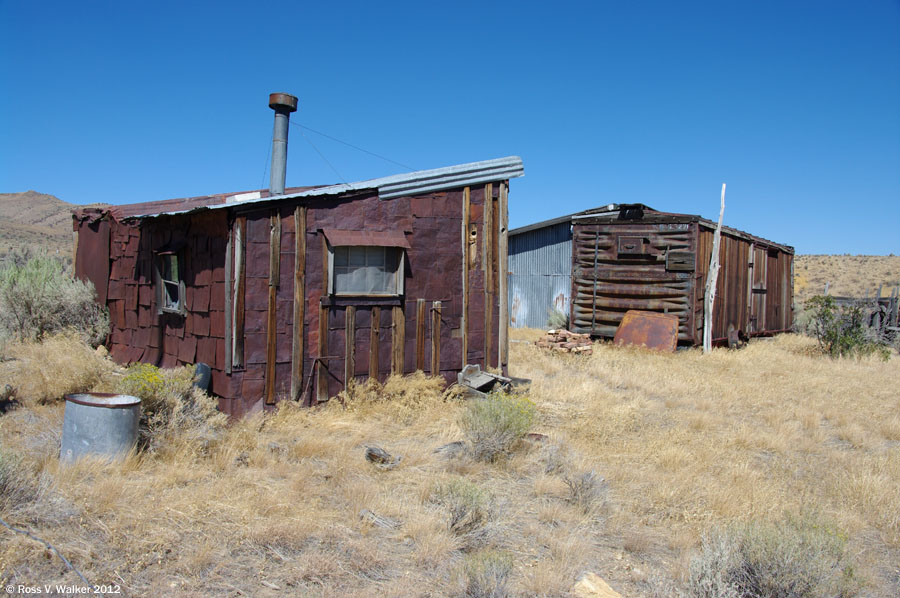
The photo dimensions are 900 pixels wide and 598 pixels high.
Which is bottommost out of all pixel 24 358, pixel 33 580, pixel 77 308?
pixel 33 580

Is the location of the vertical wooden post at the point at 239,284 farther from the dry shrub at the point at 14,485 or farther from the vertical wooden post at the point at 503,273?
the vertical wooden post at the point at 503,273

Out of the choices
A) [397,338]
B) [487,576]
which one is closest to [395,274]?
[397,338]

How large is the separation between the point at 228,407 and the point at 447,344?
3234 millimetres

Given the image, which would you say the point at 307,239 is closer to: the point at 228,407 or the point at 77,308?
the point at 228,407

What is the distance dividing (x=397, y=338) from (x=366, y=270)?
1.06 m

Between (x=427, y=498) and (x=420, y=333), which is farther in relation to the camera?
(x=420, y=333)

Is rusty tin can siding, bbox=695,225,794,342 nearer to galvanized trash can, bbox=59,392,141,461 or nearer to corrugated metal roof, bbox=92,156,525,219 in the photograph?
corrugated metal roof, bbox=92,156,525,219

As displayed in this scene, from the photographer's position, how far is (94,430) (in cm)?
510

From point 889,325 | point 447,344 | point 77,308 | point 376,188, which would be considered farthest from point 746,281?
point 77,308

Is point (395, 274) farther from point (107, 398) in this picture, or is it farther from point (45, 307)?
point (45, 307)

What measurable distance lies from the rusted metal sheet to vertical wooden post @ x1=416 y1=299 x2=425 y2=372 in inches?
304

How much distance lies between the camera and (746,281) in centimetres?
1798

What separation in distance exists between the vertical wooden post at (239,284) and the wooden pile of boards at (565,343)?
8264 mm

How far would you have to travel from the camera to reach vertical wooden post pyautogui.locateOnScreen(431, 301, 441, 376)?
8.90 m
